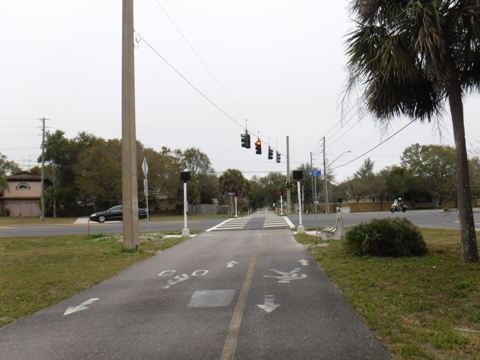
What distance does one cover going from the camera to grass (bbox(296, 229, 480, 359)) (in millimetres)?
4641

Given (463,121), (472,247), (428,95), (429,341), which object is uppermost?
(428,95)

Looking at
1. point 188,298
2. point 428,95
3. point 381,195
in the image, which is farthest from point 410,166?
point 188,298

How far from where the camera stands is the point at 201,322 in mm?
5652

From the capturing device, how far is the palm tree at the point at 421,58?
805cm

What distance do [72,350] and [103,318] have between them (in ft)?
4.15

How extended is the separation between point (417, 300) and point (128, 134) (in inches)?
384

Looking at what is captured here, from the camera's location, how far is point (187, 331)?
5281mm

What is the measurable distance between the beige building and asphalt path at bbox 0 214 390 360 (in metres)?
52.5

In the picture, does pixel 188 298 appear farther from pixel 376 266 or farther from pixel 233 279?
pixel 376 266

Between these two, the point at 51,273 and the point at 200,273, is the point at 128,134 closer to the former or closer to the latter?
the point at 51,273

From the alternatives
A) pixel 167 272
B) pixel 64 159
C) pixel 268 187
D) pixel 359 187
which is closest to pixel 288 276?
pixel 167 272

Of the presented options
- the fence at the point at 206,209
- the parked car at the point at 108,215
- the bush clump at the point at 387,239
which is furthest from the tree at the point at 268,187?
the bush clump at the point at 387,239

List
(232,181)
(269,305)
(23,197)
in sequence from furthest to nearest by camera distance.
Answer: (232,181) → (23,197) → (269,305)

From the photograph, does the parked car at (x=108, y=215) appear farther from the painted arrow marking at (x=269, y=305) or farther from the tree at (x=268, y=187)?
the tree at (x=268, y=187)
